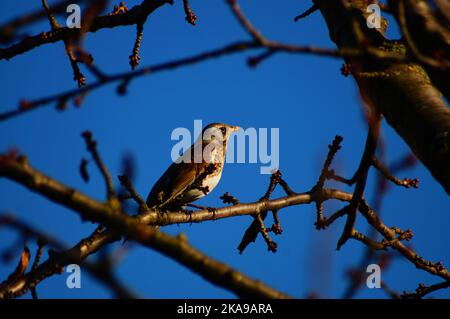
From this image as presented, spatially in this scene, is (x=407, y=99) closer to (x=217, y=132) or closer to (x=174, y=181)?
(x=174, y=181)

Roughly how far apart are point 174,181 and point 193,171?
360mm

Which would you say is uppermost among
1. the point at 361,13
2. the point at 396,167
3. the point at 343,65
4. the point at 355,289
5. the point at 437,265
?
the point at 361,13

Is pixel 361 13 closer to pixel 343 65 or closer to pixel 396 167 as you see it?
pixel 343 65

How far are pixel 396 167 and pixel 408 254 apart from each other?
1269mm

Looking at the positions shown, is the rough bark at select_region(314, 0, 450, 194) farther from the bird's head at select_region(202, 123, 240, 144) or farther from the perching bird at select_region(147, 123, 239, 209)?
the bird's head at select_region(202, 123, 240, 144)

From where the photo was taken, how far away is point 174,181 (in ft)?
23.0

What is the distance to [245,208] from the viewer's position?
4586 millimetres

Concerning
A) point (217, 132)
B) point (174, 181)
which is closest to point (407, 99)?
point (174, 181)

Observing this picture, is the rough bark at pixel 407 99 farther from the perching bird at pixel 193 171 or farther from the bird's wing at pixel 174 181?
the bird's wing at pixel 174 181

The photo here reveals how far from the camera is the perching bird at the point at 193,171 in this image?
6.70m

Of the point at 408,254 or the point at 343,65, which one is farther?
the point at 408,254
